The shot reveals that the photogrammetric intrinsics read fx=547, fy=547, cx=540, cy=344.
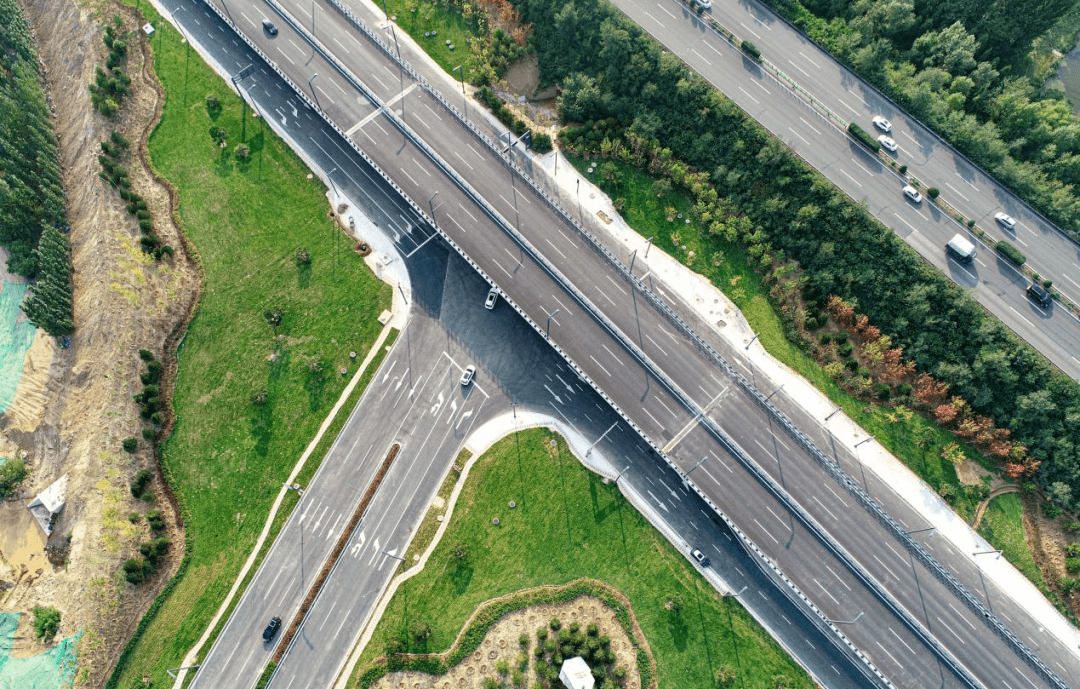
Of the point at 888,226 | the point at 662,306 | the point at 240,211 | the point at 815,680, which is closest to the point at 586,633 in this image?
the point at 815,680

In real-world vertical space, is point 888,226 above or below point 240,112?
above

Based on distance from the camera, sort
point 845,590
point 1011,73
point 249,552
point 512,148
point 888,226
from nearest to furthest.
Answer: point 845,590, point 249,552, point 888,226, point 1011,73, point 512,148

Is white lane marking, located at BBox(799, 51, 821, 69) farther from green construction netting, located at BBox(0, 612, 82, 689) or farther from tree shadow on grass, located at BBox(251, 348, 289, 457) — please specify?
green construction netting, located at BBox(0, 612, 82, 689)

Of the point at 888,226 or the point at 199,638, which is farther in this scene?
the point at 888,226

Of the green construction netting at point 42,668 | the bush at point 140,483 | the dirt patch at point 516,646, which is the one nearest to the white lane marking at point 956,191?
the dirt patch at point 516,646

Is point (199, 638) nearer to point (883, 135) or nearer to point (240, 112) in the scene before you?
point (240, 112)

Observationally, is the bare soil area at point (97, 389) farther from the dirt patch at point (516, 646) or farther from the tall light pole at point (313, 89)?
the dirt patch at point (516, 646)

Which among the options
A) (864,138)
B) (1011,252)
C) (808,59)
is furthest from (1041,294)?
(808,59)

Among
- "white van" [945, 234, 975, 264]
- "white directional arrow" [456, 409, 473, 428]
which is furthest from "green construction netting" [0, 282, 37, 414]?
"white van" [945, 234, 975, 264]
